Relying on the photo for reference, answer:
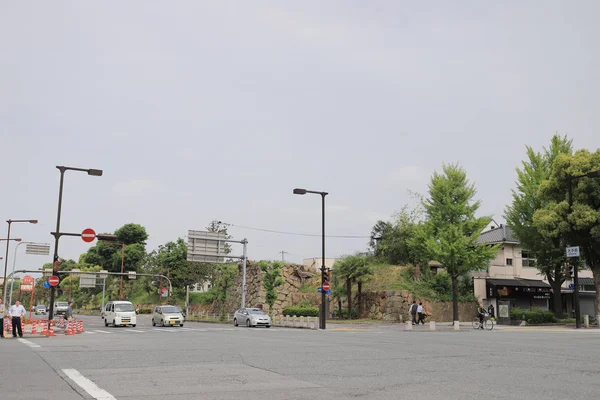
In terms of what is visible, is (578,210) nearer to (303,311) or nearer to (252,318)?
(252,318)

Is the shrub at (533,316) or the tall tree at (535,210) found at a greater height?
the tall tree at (535,210)

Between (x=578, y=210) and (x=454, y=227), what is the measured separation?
27.6ft

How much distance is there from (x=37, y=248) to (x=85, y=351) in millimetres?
42239

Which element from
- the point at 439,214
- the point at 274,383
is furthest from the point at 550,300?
the point at 274,383

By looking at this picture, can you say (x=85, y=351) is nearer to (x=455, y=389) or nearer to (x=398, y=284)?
(x=455, y=389)

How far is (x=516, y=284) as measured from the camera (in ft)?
159

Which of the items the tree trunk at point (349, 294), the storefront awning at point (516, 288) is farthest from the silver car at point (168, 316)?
the storefront awning at point (516, 288)

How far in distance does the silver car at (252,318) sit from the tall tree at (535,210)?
2227 cm

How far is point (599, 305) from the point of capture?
36.6 meters

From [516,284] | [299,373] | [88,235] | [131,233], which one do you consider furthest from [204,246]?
[131,233]

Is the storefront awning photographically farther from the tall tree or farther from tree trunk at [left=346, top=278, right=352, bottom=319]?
tree trunk at [left=346, top=278, right=352, bottom=319]

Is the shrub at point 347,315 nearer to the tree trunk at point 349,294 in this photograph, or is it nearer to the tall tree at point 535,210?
the tree trunk at point 349,294

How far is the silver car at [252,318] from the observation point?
37375 mm

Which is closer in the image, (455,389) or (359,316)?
(455,389)
